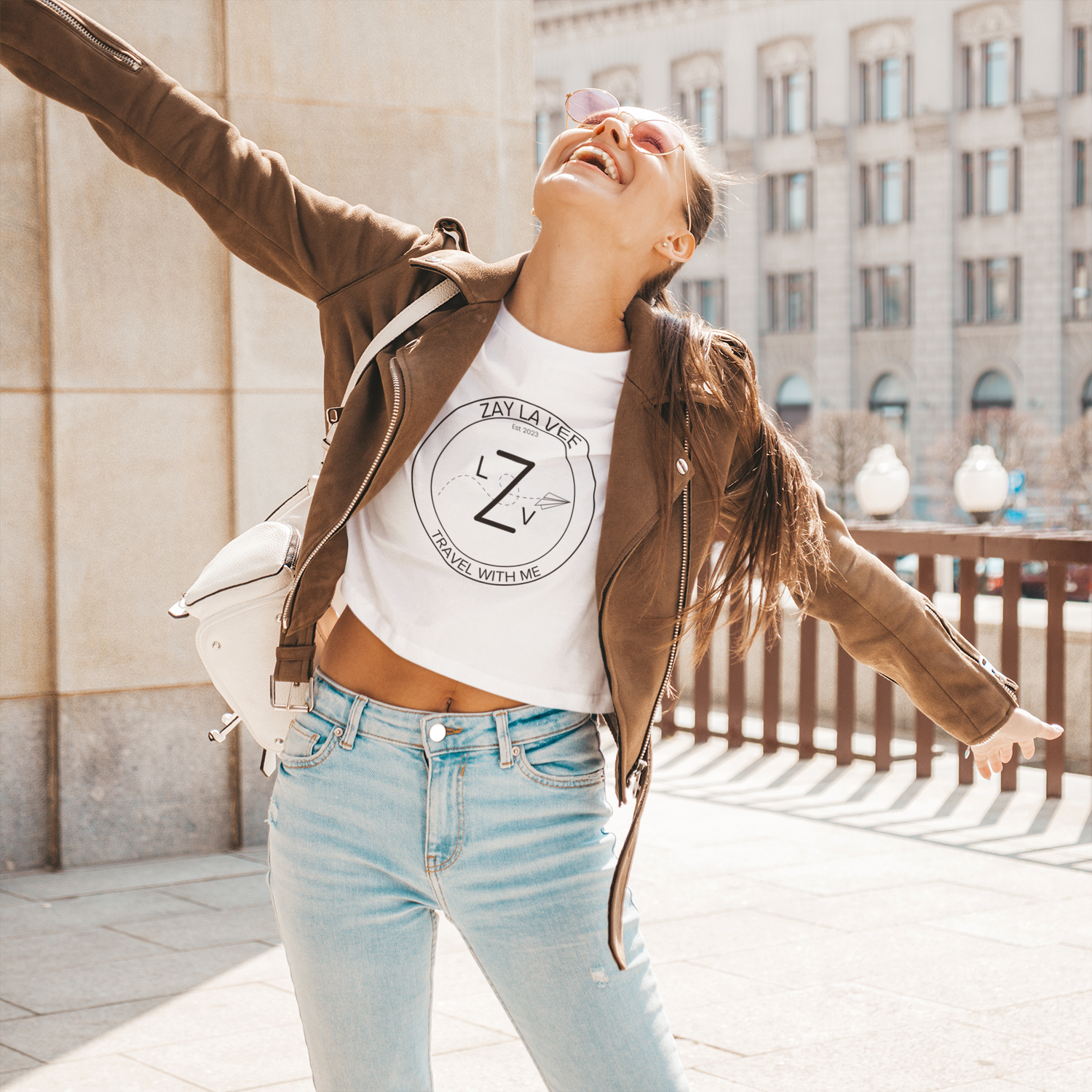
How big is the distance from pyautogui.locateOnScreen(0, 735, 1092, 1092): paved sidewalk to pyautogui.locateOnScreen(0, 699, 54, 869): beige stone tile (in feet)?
0.34

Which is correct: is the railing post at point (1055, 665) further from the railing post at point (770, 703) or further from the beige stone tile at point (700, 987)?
the beige stone tile at point (700, 987)

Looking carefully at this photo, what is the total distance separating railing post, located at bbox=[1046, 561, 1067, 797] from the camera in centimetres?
705

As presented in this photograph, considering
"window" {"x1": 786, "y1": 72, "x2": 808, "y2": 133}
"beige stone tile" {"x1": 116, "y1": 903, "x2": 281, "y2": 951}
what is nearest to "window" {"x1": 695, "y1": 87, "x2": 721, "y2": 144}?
"window" {"x1": 786, "y1": 72, "x2": 808, "y2": 133}

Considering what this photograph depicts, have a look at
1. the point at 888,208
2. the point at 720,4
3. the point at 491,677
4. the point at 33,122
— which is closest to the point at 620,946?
the point at 491,677

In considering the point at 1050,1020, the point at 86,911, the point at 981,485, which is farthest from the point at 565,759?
the point at 981,485

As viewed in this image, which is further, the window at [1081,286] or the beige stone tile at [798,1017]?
the window at [1081,286]

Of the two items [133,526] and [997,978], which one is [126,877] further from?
[997,978]

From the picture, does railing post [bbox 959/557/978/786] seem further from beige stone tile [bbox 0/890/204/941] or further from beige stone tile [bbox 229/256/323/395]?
beige stone tile [bbox 0/890/204/941]

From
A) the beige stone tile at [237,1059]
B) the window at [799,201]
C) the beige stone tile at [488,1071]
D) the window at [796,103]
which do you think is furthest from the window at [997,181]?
the beige stone tile at [237,1059]

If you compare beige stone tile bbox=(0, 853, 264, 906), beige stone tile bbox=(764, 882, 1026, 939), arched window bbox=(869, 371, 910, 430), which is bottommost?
beige stone tile bbox=(764, 882, 1026, 939)

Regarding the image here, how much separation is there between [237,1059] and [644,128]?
8.53 ft

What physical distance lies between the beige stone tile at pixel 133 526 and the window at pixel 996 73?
180 feet

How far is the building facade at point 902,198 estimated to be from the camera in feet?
177

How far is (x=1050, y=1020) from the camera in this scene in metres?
4.11
